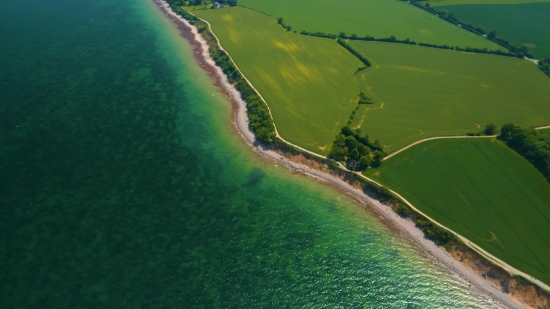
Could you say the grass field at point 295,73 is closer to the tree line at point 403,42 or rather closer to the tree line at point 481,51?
the tree line at point 403,42

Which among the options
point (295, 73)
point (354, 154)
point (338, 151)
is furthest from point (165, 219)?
point (295, 73)

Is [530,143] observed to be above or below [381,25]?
below

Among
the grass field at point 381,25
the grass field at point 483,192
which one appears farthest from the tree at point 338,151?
the grass field at point 381,25

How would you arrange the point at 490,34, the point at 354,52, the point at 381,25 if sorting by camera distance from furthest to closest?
the point at 381,25 < the point at 490,34 < the point at 354,52

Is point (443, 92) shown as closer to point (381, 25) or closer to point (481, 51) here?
point (481, 51)

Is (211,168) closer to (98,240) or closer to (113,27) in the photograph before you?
(98,240)

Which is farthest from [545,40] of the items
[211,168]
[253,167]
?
[211,168]

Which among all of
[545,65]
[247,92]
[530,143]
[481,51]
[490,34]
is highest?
[490,34]

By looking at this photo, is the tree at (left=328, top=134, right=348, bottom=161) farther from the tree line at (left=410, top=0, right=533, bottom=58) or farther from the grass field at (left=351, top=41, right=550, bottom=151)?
the tree line at (left=410, top=0, right=533, bottom=58)
